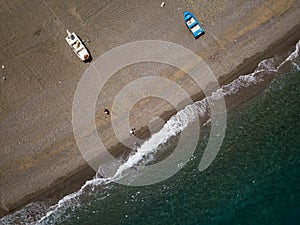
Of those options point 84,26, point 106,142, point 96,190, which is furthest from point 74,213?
point 84,26

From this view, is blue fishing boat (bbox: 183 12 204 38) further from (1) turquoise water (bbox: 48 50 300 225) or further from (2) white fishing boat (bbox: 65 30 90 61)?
(2) white fishing boat (bbox: 65 30 90 61)

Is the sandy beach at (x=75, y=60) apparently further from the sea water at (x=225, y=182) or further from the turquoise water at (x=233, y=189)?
the turquoise water at (x=233, y=189)

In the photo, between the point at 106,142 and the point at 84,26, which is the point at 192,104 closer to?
the point at 106,142

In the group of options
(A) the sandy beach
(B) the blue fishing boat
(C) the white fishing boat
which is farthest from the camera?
(B) the blue fishing boat

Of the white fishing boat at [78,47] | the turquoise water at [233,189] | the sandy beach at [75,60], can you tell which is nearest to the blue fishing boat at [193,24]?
the sandy beach at [75,60]

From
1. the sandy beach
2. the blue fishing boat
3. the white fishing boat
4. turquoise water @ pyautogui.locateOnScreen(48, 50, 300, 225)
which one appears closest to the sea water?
turquoise water @ pyautogui.locateOnScreen(48, 50, 300, 225)

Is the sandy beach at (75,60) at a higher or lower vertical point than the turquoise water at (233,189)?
higher

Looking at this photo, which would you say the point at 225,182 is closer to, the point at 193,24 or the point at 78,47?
the point at 193,24
